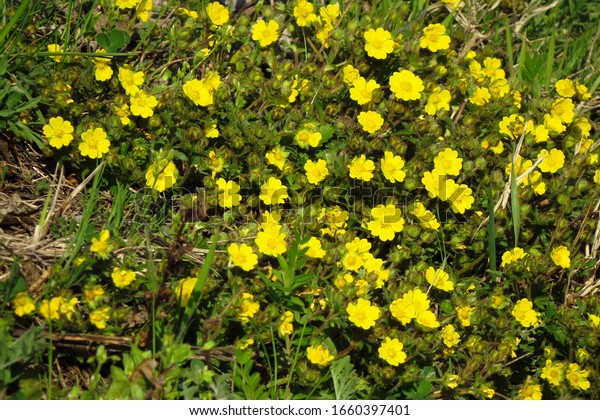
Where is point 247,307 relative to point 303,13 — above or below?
below

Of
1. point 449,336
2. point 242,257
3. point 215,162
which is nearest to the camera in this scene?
point 242,257

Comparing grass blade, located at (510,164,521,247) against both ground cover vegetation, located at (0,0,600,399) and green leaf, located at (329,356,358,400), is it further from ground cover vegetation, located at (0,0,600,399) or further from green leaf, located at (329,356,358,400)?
green leaf, located at (329,356,358,400)

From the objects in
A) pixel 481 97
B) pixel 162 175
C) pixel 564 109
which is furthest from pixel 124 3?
pixel 564 109

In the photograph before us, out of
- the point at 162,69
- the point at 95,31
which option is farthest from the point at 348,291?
the point at 95,31

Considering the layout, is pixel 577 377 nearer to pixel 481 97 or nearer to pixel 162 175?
pixel 481 97

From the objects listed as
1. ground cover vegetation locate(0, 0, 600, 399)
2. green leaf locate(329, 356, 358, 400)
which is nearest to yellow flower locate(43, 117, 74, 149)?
ground cover vegetation locate(0, 0, 600, 399)

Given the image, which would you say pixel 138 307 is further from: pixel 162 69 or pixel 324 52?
pixel 324 52
